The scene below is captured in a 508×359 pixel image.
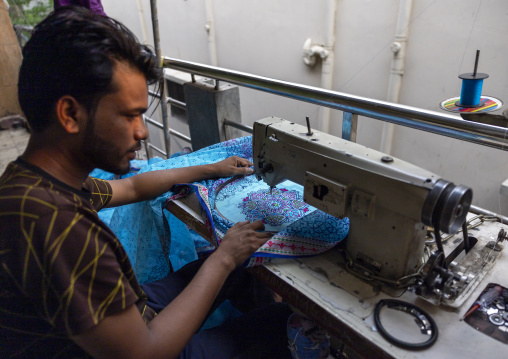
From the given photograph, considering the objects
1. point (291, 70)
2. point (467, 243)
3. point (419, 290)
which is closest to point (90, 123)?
point (419, 290)

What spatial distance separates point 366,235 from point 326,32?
3.39 meters

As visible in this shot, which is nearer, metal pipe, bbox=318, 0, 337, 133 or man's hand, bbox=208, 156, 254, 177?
man's hand, bbox=208, 156, 254, 177

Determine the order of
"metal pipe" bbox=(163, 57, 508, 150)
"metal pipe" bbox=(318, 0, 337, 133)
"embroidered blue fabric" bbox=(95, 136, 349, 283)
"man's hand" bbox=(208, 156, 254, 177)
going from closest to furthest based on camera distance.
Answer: "metal pipe" bbox=(163, 57, 508, 150), "embroidered blue fabric" bbox=(95, 136, 349, 283), "man's hand" bbox=(208, 156, 254, 177), "metal pipe" bbox=(318, 0, 337, 133)

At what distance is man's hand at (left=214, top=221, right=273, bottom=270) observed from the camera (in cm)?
111

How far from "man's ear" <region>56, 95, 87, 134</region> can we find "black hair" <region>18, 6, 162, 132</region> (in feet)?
0.04

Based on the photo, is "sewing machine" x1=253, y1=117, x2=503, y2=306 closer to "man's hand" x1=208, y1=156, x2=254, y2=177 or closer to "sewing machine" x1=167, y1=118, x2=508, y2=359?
"sewing machine" x1=167, y1=118, x2=508, y2=359

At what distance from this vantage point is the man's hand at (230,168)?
1629mm

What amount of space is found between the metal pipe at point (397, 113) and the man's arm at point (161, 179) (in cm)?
41

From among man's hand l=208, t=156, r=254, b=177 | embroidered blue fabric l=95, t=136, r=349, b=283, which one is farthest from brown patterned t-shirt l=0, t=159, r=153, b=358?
man's hand l=208, t=156, r=254, b=177

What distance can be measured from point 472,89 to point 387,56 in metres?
2.39

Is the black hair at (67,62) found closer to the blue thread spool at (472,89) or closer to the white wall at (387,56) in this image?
the blue thread spool at (472,89)

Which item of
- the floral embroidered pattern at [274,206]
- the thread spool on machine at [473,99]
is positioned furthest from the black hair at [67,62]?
the thread spool on machine at [473,99]

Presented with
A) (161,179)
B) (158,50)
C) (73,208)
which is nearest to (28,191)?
(73,208)

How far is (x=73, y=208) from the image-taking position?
31.2 inches
